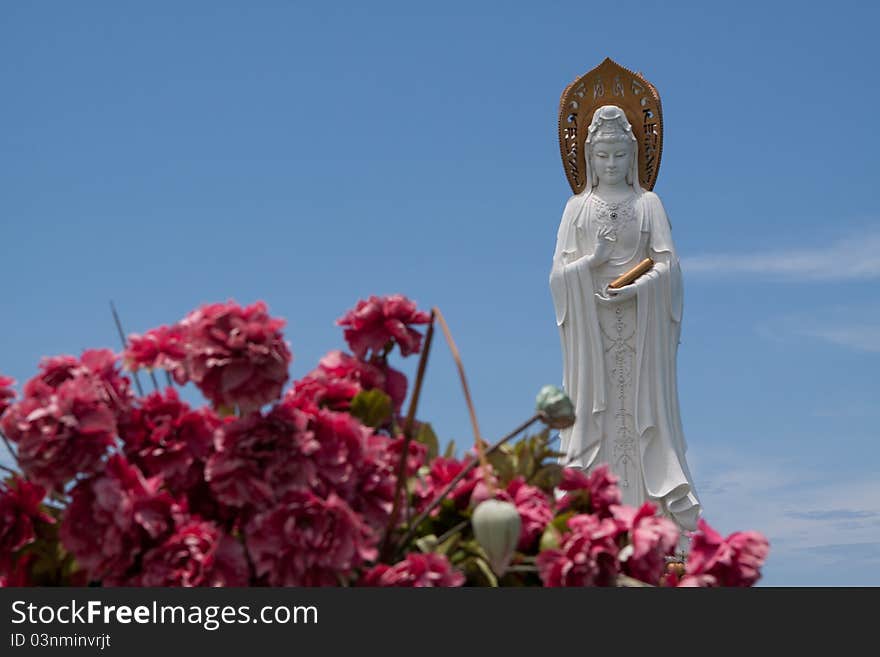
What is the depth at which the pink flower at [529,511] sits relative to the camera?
88.7 inches

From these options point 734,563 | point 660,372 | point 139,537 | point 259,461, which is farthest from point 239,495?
point 660,372

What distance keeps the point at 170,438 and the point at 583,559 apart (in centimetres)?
70

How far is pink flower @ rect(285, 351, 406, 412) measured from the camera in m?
2.38

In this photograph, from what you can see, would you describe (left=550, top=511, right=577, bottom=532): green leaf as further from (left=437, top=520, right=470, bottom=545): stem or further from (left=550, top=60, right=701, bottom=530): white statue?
(left=550, top=60, right=701, bottom=530): white statue

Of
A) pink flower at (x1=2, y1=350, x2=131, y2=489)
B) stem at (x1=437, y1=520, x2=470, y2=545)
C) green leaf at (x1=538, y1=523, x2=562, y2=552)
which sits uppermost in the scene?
pink flower at (x1=2, y1=350, x2=131, y2=489)

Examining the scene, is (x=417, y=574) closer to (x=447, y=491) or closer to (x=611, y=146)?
(x=447, y=491)

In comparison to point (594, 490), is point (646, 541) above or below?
below

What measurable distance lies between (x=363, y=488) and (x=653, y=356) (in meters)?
7.16

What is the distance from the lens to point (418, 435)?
103 inches

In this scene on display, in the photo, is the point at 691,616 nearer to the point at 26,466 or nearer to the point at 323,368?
the point at 323,368

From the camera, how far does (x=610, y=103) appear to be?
9305 millimetres

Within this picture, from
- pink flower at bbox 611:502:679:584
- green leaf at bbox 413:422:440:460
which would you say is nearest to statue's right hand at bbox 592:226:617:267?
green leaf at bbox 413:422:440:460

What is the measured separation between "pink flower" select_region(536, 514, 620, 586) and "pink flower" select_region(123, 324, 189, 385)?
27.0 inches

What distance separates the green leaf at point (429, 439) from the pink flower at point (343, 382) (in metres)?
0.09
